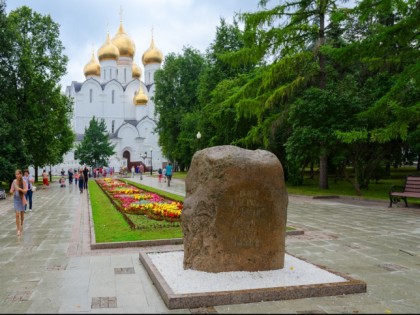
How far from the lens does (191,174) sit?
6.69 metres

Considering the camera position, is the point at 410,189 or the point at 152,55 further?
the point at 152,55

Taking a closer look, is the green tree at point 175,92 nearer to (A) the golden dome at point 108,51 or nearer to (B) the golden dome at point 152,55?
(A) the golden dome at point 108,51

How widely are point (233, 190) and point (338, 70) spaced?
21.4m

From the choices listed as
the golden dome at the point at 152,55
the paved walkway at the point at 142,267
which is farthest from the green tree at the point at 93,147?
the paved walkway at the point at 142,267

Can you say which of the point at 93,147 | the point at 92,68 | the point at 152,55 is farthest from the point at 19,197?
the point at 92,68

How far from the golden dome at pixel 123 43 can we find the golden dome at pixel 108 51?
2633mm

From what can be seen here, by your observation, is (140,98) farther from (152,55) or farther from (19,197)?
(19,197)

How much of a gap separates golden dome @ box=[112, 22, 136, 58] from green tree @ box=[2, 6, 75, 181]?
47.4 metres

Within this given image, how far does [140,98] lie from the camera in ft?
268

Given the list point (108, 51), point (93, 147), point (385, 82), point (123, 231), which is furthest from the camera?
point (108, 51)

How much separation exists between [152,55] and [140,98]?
840 cm

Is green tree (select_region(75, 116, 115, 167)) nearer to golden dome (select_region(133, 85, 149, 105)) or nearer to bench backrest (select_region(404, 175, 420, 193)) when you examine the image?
golden dome (select_region(133, 85, 149, 105))

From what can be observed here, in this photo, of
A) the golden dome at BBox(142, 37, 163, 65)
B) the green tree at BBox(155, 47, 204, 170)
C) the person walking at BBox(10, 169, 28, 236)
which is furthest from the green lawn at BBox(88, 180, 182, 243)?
the golden dome at BBox(142, 37, 163, 65)

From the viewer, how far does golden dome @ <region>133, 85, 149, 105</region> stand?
81.8 m
